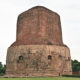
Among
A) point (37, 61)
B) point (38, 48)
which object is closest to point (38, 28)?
point (38, 48)

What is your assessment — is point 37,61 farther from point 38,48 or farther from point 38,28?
point 38,28

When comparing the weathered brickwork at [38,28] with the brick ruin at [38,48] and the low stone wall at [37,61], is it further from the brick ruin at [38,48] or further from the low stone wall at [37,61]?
the low stone wall at [37,61]

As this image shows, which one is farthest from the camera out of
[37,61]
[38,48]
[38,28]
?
[38,28]

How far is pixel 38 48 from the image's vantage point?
20.4 m

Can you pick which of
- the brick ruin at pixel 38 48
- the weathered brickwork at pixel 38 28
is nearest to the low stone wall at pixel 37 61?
the brick ruin at pixel 38 48

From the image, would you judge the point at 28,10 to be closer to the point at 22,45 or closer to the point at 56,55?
the point at 22,45

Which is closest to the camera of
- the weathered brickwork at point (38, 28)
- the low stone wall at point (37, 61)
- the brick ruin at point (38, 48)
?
the low stone wall at point (37, 61)

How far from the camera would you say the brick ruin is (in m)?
20.0

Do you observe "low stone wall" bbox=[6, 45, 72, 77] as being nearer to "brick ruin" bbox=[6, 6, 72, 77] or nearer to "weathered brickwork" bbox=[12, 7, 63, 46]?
"brick ruin" bbox=[6, 6, 72, 77]

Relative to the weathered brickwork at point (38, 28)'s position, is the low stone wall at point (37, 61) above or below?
below

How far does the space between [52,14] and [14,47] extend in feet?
18.7

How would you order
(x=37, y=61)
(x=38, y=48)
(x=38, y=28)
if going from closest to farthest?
(x=37, y=61)
(x=38, y=48)
(x=38, y=28)

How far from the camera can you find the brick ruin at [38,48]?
786 inches

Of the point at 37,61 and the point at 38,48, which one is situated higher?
the point at 38,48
